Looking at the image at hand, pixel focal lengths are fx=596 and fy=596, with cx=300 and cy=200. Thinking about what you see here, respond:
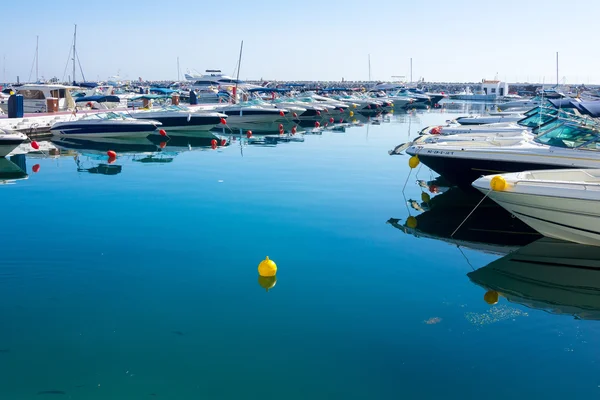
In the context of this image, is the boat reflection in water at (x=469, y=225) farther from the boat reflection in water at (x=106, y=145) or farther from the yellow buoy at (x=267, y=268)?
the boat reflection in water at (x=106, y=145)

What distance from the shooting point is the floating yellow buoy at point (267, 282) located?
9.56 m

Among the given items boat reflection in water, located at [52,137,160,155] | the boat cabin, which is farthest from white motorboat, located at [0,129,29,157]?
the boat cabin

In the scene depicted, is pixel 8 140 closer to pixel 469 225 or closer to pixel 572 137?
pixel 469 225

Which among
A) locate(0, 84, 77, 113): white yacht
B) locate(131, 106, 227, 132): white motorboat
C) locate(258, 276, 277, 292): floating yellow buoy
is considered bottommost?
locate(258, 276, 277, 292): floating yellow buoy

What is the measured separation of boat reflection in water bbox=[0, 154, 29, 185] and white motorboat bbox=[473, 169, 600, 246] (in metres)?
14.4

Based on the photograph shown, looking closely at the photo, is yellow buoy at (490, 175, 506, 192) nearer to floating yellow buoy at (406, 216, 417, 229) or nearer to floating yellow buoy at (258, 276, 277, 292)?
floating yellow buoy at (406, 216, 417, 229)

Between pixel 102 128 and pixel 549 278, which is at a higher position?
pixel 102 128

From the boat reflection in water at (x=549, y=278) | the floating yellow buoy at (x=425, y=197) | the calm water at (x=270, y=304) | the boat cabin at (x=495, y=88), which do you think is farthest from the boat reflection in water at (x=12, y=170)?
the boat cabin at (x=495, y=88)

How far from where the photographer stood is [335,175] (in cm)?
2017

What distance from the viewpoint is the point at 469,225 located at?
45.1ft

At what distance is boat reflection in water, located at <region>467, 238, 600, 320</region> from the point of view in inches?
367

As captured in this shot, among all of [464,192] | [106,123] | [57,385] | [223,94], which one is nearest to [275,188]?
[464,192]

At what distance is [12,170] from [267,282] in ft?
46.6

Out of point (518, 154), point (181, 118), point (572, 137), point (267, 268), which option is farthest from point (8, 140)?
point (572, 137)
